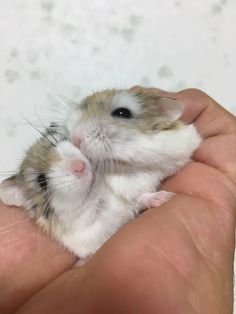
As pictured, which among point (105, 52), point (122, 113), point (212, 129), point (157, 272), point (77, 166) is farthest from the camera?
point (105, 52)

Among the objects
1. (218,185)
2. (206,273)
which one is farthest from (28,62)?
(206,273)

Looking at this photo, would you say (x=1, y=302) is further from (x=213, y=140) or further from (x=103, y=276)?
(x=213, y=140)

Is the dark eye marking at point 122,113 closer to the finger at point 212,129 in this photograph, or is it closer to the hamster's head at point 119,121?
the hamster's head at point 119,121

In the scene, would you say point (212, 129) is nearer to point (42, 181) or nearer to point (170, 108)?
point (170, 108)

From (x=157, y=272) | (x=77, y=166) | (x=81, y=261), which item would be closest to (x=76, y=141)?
(x=77, y=166)

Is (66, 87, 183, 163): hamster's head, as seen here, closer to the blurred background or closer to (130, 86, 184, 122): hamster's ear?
(130, 86, 184, 122): hamster's ear

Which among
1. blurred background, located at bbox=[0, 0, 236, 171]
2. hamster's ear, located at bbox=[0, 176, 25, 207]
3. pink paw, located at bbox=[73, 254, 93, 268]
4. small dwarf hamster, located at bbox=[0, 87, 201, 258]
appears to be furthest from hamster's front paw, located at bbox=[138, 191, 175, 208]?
blurred background, located at bbox=[0, 0, 236, 171]

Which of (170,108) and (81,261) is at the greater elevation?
(170,108)
